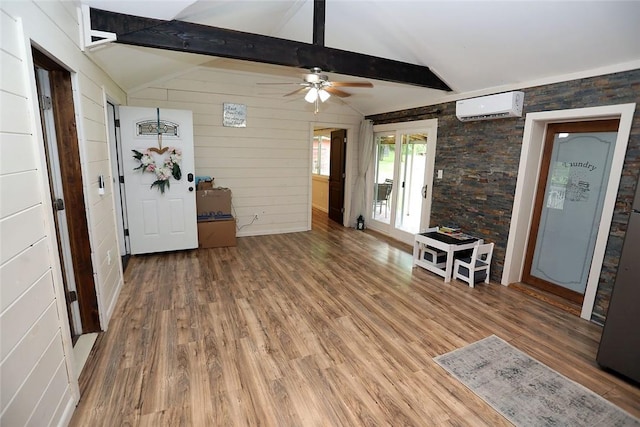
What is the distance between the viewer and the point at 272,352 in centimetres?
234

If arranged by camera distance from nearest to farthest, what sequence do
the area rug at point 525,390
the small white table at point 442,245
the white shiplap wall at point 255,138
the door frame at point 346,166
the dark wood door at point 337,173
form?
1. the area rug at point 525,390
2. the small white table at point 442,245
3. the white shiplap wall at point 255,138
4. the door frame at point 346,166
5. the dark wood door at point 337,173

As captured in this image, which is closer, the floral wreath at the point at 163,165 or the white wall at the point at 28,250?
the white wall at the point at 28,250

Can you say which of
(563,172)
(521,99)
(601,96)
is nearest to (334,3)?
(521,99)

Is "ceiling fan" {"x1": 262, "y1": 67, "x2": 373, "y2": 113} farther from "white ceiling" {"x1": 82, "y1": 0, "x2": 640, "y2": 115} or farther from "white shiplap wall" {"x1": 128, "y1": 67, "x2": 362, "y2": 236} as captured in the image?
"white shiplap wall" {"x1": 128, "y1": 67, "x2": 362, "y2": 236}

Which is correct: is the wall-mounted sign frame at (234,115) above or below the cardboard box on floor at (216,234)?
above

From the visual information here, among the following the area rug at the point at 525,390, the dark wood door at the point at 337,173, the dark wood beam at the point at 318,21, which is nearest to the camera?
the area rug at the point at 525,390

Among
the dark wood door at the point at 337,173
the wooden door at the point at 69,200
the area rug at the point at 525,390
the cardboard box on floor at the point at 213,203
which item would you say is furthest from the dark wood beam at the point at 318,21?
the dark wood door at the point at 337,173

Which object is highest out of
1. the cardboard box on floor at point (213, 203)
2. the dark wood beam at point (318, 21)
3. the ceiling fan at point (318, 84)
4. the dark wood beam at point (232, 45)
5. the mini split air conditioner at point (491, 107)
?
the dark wood beam at point (318, 21)

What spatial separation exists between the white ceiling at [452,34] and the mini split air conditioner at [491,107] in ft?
0.72

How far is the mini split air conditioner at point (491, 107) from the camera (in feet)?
10.9

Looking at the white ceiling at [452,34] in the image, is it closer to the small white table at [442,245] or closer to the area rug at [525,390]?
the small white table at [442,245]

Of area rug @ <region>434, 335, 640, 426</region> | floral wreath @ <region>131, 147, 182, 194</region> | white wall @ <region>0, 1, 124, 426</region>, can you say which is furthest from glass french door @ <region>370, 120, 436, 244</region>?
white wall @ <region>0, 1, 124, 426</region>

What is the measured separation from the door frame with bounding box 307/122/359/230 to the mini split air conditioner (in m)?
2.47

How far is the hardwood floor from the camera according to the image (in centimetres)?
184
